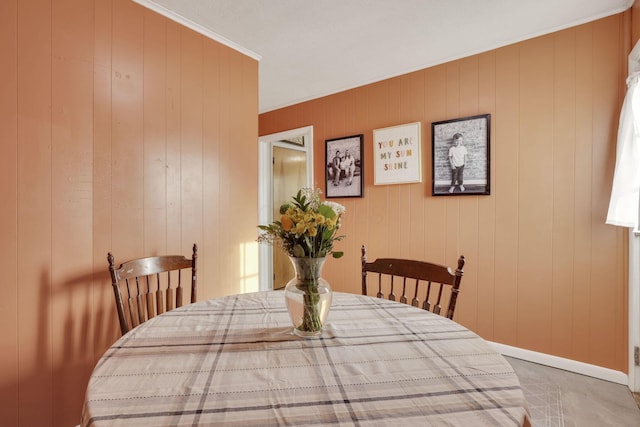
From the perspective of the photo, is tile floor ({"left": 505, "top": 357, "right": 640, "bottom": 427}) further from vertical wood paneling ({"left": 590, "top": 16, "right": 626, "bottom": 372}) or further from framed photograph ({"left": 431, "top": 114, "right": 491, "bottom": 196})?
framed photograph ({"left": 431, "top": 114, "right": 491, "bottom": 196})

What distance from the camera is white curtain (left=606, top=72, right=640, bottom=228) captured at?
180 cm

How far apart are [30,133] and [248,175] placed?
4.37 feet

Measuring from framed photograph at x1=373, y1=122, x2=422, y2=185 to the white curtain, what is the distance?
127 cm

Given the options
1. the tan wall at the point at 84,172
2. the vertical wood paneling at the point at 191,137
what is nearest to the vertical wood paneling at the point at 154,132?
the tan wall at the point at 84,172

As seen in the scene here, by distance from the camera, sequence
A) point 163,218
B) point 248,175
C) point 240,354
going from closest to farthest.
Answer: point 240,354
point 163,218
point 248,175

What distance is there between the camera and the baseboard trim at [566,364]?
6.61 feet

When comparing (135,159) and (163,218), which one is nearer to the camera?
(135,159)

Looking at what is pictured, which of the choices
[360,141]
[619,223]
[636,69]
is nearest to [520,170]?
[619,223]

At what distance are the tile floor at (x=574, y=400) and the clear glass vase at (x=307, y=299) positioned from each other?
1.52 meters

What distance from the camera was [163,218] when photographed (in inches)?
77.6

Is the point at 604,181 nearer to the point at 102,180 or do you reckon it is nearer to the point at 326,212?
the point at 326,212

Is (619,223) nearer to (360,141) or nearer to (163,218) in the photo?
(360,141)

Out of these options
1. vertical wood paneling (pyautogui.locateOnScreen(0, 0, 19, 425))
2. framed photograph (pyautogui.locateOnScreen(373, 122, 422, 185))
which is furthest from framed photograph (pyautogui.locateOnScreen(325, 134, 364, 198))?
vertical wood paneling (pyautogui.locateOnScreen(0, 0, 19, 425))

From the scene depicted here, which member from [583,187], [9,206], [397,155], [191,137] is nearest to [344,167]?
→ [397,155]
